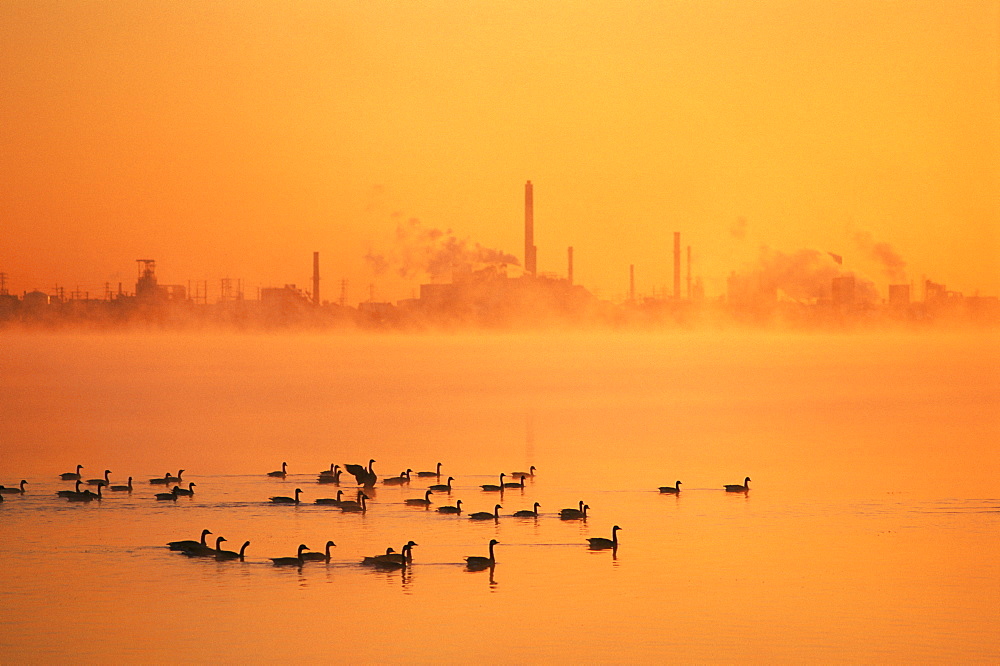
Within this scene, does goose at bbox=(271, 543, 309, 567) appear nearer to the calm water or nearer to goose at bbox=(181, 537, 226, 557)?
the calm water

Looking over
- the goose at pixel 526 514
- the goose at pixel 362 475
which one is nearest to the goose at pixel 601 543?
the goose at pixel 526 514

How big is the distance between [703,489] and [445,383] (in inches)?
3229

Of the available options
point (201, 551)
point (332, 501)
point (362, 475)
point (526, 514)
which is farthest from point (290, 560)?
point (362, 475)

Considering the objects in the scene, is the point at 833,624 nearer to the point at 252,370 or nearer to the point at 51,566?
the point at 51,566

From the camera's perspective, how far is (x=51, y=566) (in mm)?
25516

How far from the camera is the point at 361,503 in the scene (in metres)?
33.8

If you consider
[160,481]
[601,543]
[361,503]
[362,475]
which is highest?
[362,475]

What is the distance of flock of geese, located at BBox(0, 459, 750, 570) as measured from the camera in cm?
2578

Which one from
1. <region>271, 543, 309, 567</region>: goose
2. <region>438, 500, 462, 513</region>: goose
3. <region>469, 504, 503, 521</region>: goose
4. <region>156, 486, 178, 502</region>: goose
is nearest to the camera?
<region>271, 543, 309, 567</region>: goose

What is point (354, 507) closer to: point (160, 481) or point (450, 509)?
point (450, 509)

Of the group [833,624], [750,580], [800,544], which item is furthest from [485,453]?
[833,624]

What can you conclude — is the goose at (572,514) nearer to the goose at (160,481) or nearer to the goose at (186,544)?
the goose at (186,544)

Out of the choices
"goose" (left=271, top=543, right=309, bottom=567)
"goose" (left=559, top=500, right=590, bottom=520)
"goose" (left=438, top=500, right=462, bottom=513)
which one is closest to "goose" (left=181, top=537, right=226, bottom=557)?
"goose" (left=271, top=543, right=309, bottom=567)

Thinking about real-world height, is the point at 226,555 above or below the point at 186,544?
below
